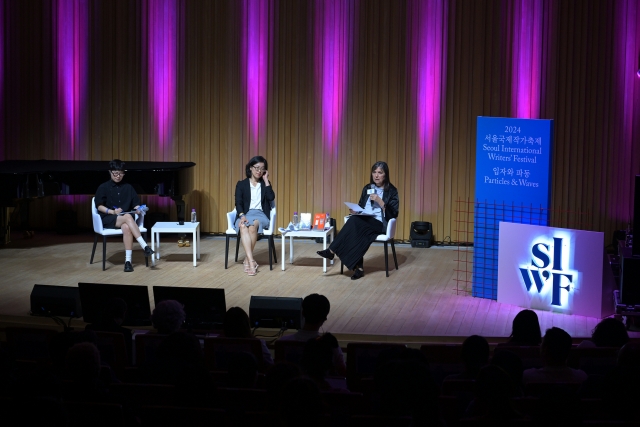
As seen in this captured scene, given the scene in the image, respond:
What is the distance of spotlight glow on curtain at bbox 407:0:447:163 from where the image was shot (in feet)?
33.1

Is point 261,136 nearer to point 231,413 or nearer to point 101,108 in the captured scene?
point 101,108

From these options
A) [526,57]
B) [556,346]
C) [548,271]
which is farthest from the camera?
[526,57]

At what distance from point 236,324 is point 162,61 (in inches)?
285

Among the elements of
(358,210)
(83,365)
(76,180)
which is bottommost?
(83,365)

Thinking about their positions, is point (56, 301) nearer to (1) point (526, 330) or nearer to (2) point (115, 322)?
(2) point (115, 322)

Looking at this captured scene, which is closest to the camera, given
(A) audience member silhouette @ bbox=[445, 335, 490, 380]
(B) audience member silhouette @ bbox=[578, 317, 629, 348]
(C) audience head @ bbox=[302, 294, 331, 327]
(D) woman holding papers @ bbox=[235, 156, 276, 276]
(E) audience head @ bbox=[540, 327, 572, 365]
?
(A) audience member silhouette @ bbox=[445, 335, 490, 380]

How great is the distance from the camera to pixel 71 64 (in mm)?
11203

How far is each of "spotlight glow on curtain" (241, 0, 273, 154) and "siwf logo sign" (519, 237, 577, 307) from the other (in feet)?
16.4

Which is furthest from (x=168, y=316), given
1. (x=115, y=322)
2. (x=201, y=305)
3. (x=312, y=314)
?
(x=201, y=305)

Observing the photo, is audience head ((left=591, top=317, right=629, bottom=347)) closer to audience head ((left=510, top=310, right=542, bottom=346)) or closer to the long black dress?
audience head ((left=510, top=310, right=542, bottom=346))

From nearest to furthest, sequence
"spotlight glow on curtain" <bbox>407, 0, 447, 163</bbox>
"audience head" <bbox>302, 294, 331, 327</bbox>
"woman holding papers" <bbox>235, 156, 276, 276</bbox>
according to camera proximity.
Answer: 1. "audience head" <bbox>302, 294, 331, 327</bbox>
2. "woman holding papers" <bbox>235, 156, 276, 276</bbox>
3. "spotlight glow on curtain" <bbox>407, 0, 447, 163</bbox>

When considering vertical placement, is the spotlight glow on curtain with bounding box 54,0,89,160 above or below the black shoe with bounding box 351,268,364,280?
above

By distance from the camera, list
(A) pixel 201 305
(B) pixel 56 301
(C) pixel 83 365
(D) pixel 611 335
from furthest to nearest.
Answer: (B) pixel 56 301 < (A) pixel 201 305 < (D) pixel 611 335 < (C) pixel 83 365

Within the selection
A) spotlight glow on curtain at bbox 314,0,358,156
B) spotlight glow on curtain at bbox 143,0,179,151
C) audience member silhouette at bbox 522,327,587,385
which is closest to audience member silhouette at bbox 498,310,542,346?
audience member silhouette at bbox 522,327,587,385
